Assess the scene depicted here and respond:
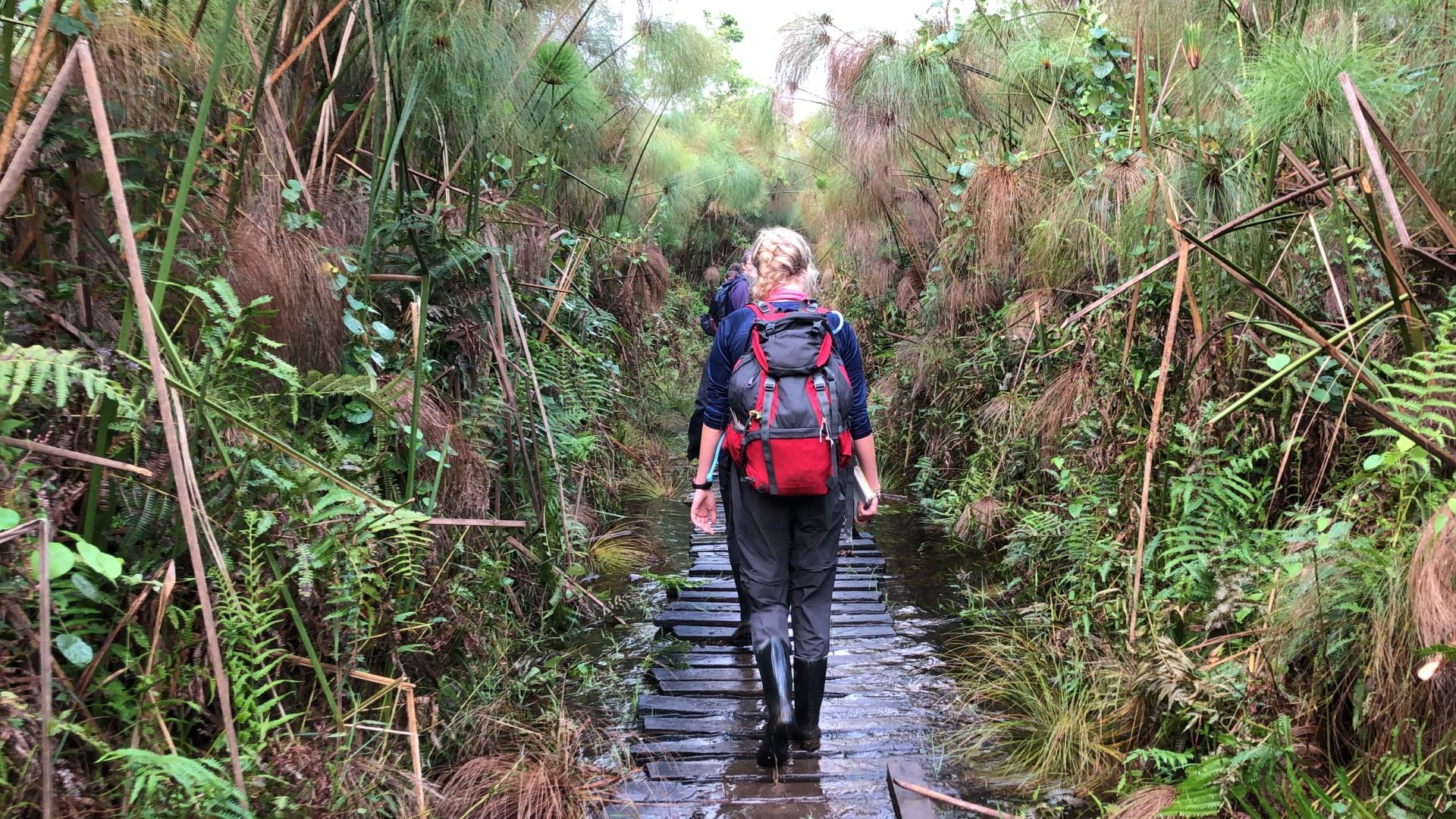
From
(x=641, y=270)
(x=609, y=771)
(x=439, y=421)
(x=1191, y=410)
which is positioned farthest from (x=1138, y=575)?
(x=641, y=270)

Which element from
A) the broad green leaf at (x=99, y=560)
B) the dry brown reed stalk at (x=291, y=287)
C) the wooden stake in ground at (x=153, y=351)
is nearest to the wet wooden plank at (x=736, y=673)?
the dry brown reed stalk at (x=291, y=287)

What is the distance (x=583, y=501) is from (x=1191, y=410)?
387cm

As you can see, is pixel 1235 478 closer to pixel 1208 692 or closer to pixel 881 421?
pixel 1208 692

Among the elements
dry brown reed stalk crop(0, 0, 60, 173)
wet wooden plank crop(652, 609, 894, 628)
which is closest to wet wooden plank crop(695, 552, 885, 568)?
wet wooden plank crop(652, 609, 894, 628)

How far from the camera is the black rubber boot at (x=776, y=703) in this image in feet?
10.2

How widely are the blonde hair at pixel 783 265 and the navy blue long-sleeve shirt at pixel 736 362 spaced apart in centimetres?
10

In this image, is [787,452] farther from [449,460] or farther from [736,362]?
[449,460]

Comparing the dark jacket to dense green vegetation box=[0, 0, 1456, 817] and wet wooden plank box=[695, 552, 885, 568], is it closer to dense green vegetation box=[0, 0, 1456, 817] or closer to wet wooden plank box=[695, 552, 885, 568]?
dense green vegetation box=[0, 0, 1456, 817]

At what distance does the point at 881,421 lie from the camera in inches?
364

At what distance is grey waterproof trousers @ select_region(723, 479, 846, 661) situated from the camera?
124 inches

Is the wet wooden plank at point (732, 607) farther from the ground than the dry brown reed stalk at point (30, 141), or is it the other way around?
the dry brown reed stalk at point (30, 141)

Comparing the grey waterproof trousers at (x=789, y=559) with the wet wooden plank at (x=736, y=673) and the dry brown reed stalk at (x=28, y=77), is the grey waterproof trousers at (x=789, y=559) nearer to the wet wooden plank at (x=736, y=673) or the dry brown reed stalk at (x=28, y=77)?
the wet wooden plank at (x=736, y=673)

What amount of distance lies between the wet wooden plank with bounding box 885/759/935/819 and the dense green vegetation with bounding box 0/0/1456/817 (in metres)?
0.36

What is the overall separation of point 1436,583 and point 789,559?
72.2 inches
